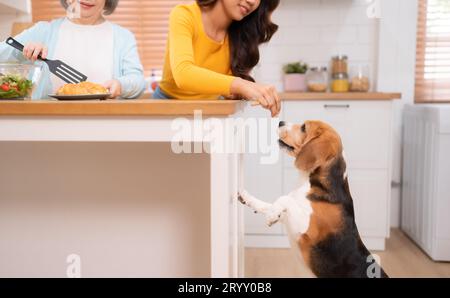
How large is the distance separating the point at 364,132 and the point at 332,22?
72 cm

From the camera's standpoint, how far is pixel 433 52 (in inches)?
91.3

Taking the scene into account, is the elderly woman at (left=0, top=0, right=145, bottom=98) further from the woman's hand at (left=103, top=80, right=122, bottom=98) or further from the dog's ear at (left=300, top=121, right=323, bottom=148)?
the dog's ear at (left=300, top=121, right=323, bottom=148)

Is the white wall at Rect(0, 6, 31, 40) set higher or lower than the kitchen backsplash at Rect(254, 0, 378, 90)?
lower

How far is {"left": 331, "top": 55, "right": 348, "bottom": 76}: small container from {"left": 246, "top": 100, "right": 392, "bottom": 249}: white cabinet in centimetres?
Answer: 37

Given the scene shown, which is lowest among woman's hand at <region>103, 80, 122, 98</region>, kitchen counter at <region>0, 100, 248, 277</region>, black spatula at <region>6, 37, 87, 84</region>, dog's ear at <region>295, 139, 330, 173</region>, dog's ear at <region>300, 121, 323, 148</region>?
kitchen counter at <region>0, 100, 248, 277</region>

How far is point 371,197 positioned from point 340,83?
2.10 feet

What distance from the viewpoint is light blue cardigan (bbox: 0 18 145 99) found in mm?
967

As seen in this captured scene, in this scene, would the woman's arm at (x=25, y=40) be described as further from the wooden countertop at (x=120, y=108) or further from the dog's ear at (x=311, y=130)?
the dog's ear at (x=311, y=130)

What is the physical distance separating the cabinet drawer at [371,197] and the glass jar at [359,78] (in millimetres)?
508

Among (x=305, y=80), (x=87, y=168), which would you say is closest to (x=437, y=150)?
(x=305, y=80)

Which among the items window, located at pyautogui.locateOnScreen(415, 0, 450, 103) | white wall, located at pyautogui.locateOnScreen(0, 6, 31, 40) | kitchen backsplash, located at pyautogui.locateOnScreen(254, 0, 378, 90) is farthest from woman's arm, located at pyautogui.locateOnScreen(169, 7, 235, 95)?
window, located at pyautogui.locateOnScreen(415, 0, 450, 103)

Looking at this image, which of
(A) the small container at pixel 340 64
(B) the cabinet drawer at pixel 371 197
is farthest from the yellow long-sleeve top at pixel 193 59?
(A) the small container at pixel 340 64

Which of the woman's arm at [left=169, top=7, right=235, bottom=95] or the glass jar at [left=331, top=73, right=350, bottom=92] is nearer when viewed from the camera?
the woman's arm at [left=169, top=7, right=235, bottom=95]

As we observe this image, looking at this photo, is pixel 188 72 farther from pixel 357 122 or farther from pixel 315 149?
pixel 357 122
